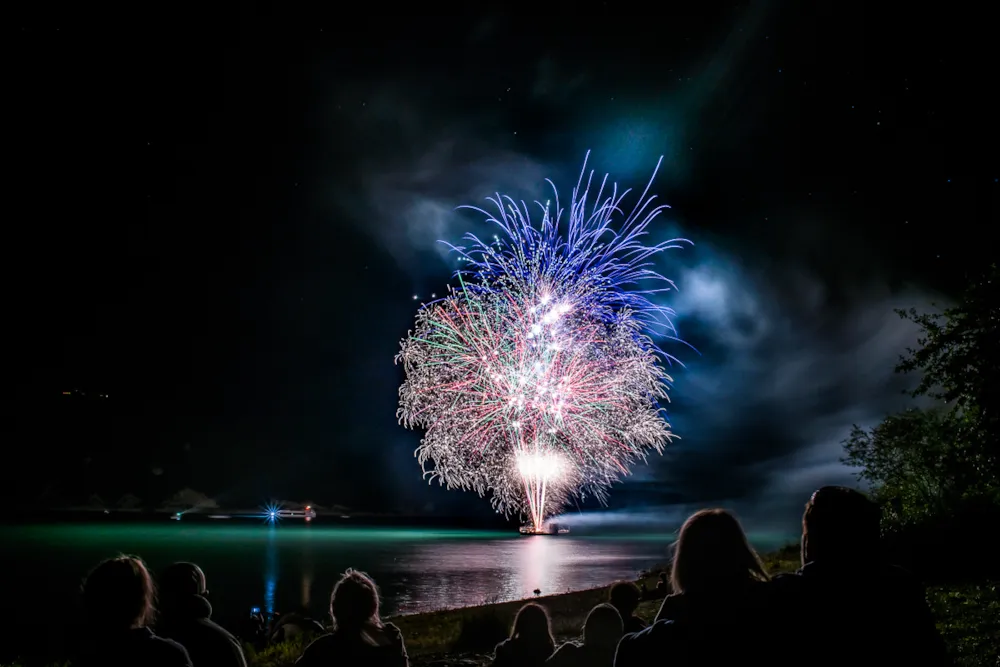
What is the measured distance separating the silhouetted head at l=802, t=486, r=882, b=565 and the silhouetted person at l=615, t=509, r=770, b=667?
0.33 m

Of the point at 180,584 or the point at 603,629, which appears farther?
the point at 603,629

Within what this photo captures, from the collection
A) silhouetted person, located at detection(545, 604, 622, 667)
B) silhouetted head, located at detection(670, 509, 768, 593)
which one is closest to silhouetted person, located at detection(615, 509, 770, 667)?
silhouetted head, located at detection(670, 509, 768, 593)

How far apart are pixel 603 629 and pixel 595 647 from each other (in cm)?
16

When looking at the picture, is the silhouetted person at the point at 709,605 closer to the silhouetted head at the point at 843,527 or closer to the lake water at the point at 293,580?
the silhouetted head at the point at 843,527

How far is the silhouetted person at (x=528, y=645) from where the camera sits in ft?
18.8

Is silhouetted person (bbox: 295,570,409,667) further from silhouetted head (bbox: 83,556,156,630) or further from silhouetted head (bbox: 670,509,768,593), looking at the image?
silhouetted head (bbox: 670,509,768,593)

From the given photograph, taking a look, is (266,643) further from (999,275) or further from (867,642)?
(999,275)

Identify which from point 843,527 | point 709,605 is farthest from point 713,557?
point 843,527

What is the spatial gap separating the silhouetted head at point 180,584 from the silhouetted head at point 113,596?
29.1 inches

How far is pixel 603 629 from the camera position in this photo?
5.78 metres

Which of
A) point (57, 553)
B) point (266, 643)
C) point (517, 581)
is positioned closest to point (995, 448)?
point (266, 643)

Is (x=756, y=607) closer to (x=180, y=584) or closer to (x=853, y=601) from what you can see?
(x=853, y=601)

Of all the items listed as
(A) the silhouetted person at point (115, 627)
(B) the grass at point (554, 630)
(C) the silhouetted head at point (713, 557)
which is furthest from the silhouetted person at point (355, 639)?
(B) the grass at point (554, 630)

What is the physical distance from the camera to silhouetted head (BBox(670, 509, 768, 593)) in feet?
10.8
